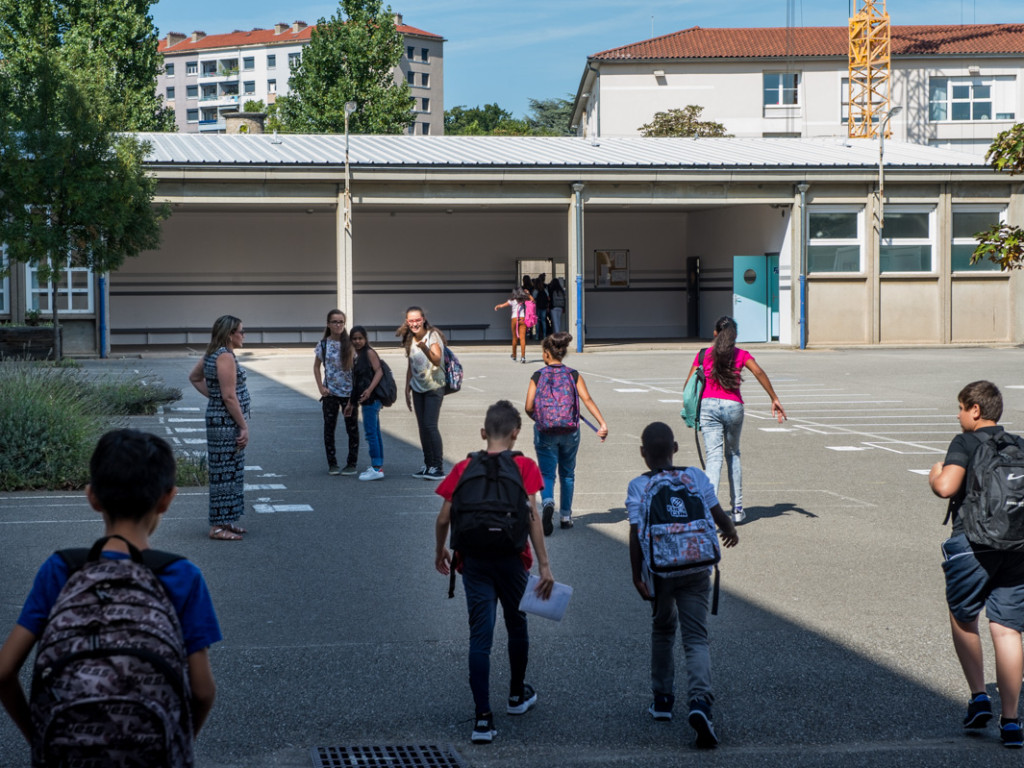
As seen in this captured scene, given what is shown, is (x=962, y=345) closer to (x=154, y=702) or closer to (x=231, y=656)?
(x=231, y=656)

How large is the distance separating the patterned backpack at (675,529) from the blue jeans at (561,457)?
4463mm

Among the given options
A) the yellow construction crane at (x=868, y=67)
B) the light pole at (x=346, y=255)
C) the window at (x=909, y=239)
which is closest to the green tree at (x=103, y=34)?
the light pole at (x=346, y=255)

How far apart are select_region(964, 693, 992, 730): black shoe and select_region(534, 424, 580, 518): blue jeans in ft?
15.6

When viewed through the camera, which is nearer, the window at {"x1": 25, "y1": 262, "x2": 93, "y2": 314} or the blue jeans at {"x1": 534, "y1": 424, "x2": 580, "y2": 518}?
the blue jeans at {"x1": 534, "y1": 424, "x2": 580, "y2": 518}

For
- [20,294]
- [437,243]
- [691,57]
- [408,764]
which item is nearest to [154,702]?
[408,764]

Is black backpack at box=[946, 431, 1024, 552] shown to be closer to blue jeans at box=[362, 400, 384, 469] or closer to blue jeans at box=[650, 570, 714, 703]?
blue jeans at box=[650, 570, 714, 703]

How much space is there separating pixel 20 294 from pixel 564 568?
23.5 meters

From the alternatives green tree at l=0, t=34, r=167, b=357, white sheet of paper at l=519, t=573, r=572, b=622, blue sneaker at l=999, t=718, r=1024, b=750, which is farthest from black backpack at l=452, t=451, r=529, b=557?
green tree at l=0, t=34, r=167, b=357

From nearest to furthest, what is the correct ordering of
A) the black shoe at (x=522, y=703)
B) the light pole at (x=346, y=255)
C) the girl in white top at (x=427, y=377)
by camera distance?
1. the black shoe at (x=522, y=703)
2. the girl in white top at (x=427, y=377)
3. the light pole at (x=346, y=255)

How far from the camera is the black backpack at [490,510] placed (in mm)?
5168

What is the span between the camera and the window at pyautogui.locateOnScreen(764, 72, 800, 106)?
2598 inches

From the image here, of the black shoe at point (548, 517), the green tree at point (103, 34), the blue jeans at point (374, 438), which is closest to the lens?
the black shoe at point (548, 517)

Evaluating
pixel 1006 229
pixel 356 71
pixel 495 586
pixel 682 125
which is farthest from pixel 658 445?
pixel 682 125

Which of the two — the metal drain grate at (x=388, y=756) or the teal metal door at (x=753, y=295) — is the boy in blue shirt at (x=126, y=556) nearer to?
the metal drain grate at (x=388, y=756)
